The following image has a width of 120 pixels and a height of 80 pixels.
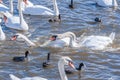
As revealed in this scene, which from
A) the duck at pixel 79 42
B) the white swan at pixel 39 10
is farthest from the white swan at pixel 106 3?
the duck at pixel 79 42

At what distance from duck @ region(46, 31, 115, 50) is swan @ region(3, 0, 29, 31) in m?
2.57

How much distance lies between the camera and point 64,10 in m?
27.1

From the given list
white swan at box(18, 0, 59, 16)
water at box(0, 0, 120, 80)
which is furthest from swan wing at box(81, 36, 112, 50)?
white swan at box(18, 0, 59, 16)

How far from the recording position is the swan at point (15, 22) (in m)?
24.2

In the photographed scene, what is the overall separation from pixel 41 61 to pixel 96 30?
4.73m

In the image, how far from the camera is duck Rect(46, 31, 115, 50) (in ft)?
71.5

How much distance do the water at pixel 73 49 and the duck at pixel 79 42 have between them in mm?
300

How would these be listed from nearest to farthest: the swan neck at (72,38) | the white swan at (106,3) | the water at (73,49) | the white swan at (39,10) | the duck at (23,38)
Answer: the water at (73,49) < the duck at (23,38) < the swan neck at (72,38) < the white swan at (39,10) < the white swan at (106,3)

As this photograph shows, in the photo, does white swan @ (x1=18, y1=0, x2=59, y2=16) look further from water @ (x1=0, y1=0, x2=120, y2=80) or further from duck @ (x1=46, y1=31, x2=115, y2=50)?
duck @ (x1=46, y1=31, x2=115, y2=50)

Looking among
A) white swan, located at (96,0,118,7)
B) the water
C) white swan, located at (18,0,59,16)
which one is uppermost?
white swan, located at (96,0,118,7)

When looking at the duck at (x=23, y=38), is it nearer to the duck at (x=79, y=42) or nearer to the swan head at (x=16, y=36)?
the swan head at (x=16, y=36)

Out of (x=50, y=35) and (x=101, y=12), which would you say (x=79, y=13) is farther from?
(x=50, y=35)

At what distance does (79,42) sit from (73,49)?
0.80 meters

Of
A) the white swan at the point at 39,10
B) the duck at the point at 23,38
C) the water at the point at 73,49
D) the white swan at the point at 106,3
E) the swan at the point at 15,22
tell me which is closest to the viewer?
the water at the point at 73,49
